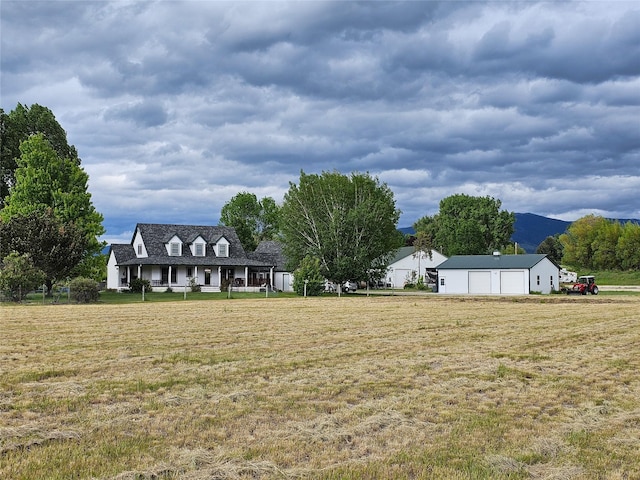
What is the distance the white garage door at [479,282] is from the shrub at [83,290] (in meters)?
37.4

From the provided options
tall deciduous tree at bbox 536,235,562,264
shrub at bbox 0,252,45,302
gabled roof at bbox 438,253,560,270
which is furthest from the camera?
tall deciduous tree at bbox 536,235,562,264

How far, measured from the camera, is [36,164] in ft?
150

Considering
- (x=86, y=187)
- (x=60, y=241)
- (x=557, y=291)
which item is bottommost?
(x=557, y=291)

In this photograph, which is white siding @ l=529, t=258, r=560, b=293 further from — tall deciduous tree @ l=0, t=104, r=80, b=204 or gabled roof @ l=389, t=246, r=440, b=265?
tall deciduous tree @ l=0, t=104, r=80, b=204

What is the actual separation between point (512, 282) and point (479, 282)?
11.0ft

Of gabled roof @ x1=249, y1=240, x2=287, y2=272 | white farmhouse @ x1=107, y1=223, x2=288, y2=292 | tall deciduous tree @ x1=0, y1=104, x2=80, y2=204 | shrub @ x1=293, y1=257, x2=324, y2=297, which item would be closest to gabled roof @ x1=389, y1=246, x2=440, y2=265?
gabled roof @ x1=249, y1=240, x2=287, y2=272

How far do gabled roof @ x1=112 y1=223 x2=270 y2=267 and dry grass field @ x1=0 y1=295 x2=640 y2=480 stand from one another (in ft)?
138

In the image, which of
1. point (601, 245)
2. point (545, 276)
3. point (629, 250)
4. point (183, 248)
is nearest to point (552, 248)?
point (601, 245)

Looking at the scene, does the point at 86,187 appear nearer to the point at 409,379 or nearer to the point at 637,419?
the point at 409,379

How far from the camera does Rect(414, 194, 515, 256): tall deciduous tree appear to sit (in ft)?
328

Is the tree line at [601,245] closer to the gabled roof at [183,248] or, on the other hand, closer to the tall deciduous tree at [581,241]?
the tall deciduous tree at [581,241]

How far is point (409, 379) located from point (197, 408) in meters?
3.75

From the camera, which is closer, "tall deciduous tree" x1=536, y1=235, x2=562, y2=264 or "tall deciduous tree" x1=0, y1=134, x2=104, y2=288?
"tall deciduous tree" x1=0, y1=134, x2=104, y2=288

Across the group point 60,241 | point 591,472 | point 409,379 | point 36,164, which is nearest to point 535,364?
point 409,379
